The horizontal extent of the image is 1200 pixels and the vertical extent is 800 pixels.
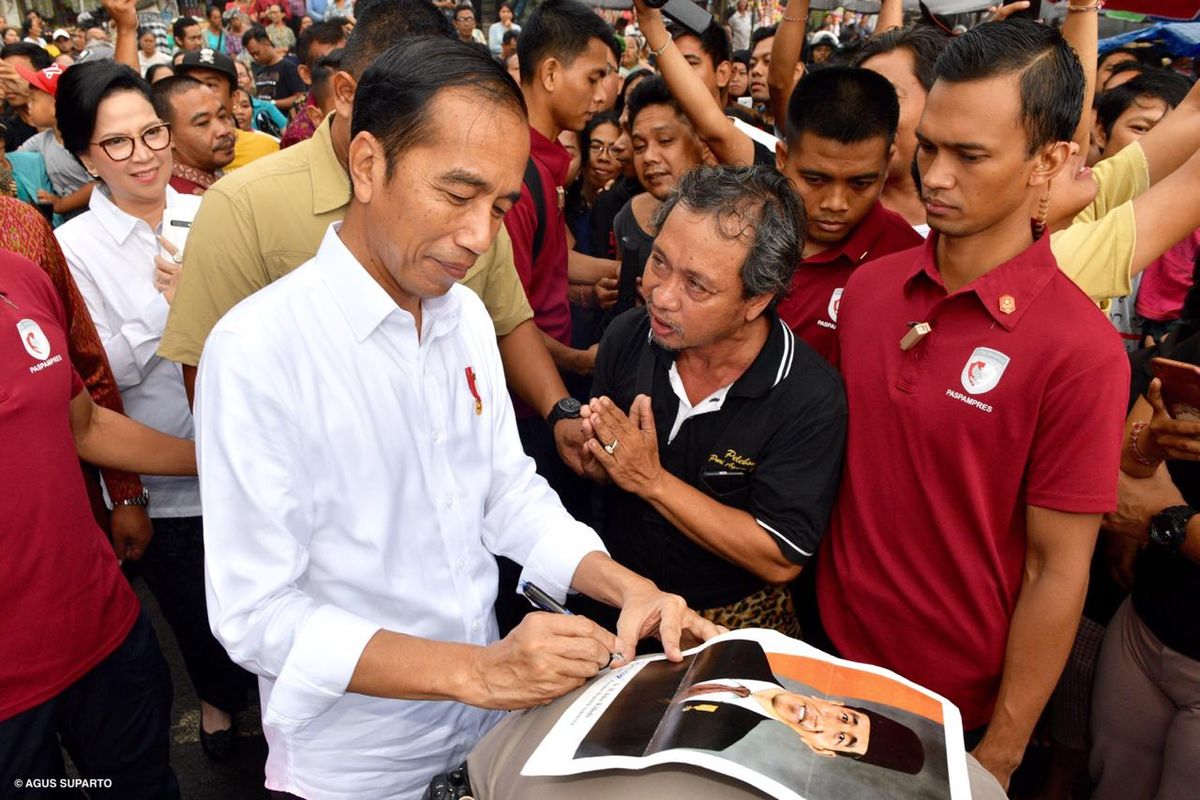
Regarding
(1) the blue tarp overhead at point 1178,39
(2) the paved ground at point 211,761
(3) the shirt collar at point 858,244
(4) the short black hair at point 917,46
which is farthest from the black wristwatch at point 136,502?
(1) the blue tarp overhead at point 1178,39

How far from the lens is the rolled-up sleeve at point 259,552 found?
126 cm

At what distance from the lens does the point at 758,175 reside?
209 centimetres

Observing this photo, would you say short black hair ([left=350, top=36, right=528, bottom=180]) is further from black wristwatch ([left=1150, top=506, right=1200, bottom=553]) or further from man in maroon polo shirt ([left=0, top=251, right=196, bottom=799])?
black wristwatch ([left=1150, top=506, right=1200, bottom=553])

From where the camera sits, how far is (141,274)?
271 centimetres

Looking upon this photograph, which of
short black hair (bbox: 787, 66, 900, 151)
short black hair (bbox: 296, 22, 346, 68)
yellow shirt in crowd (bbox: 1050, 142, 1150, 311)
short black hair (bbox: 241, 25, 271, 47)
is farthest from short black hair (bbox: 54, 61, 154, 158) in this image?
short black hair (bbox: 241, 25, 271, 47)

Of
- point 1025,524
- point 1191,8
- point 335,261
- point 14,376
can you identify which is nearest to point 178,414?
point 14,376

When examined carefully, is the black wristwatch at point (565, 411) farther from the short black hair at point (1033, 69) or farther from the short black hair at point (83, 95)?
the short black hair at point (83, 95)

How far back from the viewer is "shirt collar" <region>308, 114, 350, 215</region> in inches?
86.4

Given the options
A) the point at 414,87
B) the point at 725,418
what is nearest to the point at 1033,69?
the point at 725,418

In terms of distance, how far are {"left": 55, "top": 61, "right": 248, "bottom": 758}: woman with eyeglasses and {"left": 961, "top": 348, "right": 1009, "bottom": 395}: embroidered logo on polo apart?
7.44 ft

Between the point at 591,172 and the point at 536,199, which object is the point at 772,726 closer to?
the point at 536,199

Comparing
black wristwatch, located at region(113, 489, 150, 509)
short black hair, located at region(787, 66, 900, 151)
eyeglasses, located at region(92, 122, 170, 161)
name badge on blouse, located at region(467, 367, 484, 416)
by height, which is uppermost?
short black hair, located at region(787, 66, 900, 151)

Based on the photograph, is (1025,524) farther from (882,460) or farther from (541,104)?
(541,104)

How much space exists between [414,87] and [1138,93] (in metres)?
3.67
